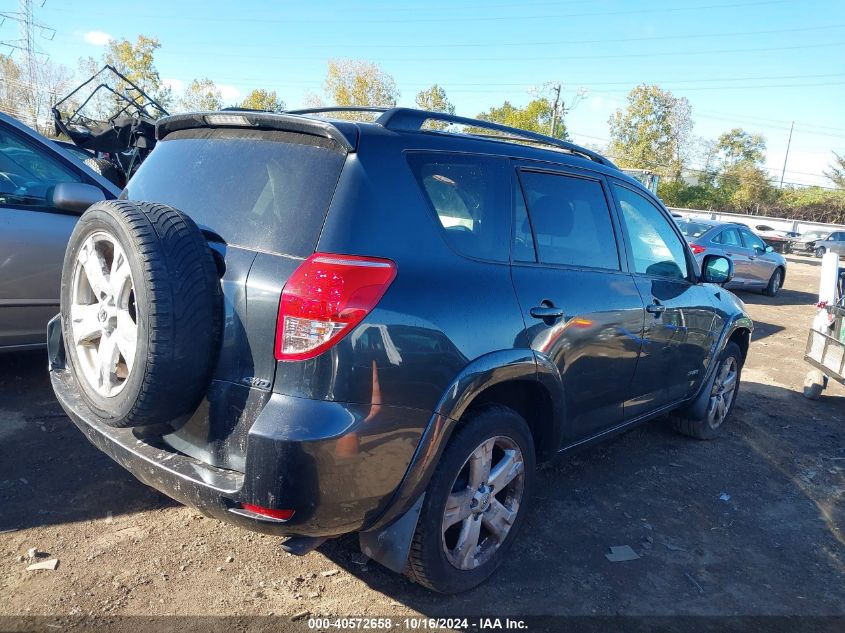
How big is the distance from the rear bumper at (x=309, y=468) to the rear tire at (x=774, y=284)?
46.2ft

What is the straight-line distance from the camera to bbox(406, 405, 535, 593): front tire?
2.52 metres

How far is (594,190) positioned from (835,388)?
5.06 meters

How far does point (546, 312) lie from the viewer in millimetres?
2863

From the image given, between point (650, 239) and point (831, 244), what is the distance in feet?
104

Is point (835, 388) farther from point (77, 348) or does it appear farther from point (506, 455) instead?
point (77, 348)

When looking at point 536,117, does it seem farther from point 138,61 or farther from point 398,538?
point 398,538

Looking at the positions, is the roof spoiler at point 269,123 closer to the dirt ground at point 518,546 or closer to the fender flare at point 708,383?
the dirt ground at point 518,546

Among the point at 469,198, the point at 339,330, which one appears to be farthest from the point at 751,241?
the point at 339,330

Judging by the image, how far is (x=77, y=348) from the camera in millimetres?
2590

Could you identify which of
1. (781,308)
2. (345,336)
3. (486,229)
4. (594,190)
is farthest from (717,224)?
(345,336)

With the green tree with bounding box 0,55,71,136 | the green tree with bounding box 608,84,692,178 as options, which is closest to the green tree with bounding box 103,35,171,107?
the green tree with bounding box 0,55,71,136

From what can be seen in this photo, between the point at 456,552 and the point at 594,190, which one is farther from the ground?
the point at 594,190

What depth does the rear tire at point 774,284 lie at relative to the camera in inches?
556

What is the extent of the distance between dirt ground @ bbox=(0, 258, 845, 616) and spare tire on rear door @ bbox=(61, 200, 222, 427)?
812 millimetres
